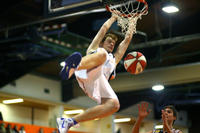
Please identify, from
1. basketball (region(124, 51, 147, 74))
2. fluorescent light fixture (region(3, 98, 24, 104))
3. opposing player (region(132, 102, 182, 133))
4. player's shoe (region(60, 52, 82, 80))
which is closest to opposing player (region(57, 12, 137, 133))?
player's shoe (region(60, 52, 82, 80))

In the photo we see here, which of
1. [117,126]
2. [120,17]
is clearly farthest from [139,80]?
[120,17]

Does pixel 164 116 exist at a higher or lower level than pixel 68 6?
lower

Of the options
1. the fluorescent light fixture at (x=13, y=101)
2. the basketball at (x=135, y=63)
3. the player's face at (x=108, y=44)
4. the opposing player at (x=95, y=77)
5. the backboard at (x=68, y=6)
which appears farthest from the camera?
the fluorescent light fixture at (x=13, y=101)

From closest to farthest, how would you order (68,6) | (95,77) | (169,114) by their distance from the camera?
(95,77) → (169,114) → (68,6)

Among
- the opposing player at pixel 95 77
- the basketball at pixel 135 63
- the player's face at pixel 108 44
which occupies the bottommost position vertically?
the opposing player at pixel 95 77

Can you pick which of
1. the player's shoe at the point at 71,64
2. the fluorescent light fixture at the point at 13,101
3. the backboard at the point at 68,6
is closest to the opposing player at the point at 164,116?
the player's shoe at the point at 71,64

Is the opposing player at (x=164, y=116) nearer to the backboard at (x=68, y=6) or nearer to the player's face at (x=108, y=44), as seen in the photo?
the player's face at (x=108, y=44)

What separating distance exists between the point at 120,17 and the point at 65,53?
6813 mm

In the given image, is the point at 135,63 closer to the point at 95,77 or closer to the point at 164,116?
the point at 164,116

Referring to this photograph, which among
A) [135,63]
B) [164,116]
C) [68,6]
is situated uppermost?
[68,6]

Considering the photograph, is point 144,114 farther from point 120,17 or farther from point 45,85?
point 45,85

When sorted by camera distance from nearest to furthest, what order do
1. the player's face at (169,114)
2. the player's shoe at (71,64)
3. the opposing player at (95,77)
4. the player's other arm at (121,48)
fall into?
the player's shoe at (71,64), the opposing player at (95,77), the player's other arm at (121,48), the player's face at (169,114)

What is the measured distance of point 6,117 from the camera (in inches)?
625

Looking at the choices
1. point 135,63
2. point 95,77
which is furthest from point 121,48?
point 95,77
